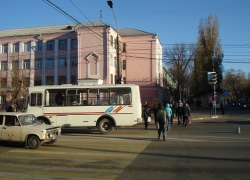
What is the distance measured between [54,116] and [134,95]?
5.17m

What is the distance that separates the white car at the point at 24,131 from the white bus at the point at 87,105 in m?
4.15

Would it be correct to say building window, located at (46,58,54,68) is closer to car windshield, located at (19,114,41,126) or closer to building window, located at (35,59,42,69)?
building window, located at (35,59,42,69)

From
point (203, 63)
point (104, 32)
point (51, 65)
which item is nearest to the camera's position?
point (104, 32)

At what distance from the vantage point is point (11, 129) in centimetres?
1105

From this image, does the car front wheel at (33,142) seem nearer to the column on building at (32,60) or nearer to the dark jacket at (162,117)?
the dark jacket at (162,117)

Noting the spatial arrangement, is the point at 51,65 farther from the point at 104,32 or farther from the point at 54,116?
the point at 54,116

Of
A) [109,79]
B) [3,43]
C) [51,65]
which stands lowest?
[109,79]

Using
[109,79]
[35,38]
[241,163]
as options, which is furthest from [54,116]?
[35,38]

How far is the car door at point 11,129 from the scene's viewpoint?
1095cm

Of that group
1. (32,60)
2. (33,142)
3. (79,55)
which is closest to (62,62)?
(79,55)

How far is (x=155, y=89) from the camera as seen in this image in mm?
44250

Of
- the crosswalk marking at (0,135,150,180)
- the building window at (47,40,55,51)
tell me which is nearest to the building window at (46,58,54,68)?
the building window at (47,40,55,51)

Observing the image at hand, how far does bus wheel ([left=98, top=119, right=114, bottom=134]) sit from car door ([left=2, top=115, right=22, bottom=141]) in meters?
5.57

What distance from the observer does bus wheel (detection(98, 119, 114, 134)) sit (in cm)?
1562
